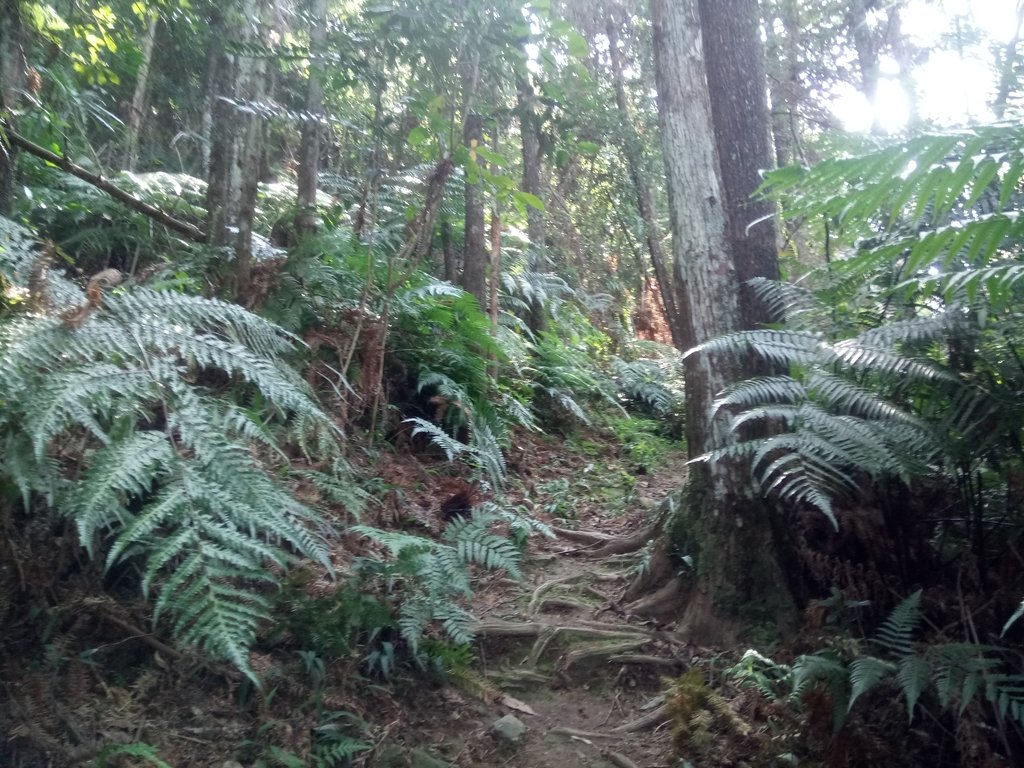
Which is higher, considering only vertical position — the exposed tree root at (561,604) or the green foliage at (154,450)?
the green foliage at (154,450)

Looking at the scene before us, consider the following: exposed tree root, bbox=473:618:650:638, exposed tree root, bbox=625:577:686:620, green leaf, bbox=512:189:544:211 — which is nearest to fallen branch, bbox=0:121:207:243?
green leaf, bbox=512:189:544:211

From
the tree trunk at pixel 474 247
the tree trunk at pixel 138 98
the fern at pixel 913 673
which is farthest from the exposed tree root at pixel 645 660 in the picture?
the tree trunk at pixel 138 98

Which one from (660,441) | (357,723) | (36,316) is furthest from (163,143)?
(357,723)

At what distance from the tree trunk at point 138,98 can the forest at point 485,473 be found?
9.62ft

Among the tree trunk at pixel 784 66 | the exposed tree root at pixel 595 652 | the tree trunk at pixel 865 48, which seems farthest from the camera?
the tree trunk at pixel 784 66

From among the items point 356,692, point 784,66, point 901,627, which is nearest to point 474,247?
point 356,692

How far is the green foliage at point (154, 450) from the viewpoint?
2748mm

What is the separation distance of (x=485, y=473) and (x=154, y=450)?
3663 millimetres

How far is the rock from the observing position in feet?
12.0

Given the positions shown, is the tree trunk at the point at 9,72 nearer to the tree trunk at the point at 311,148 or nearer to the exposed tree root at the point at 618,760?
the tree trunk at the point at 311,148

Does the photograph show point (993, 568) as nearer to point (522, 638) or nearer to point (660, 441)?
point (522, 638)

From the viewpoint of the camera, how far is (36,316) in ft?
10.3

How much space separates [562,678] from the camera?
4180mm

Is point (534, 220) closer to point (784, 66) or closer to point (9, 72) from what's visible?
point (784, 66)
